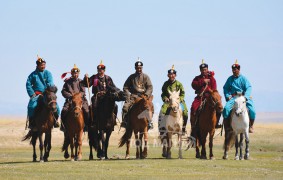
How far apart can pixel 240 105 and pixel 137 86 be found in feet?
12.3

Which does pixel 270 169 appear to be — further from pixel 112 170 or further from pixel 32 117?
pixel 32 117

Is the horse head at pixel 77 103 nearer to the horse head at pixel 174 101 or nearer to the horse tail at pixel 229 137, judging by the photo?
the horse head at pixel 174 101

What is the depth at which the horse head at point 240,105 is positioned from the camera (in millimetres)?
24438

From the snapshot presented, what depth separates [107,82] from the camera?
85.8 feet

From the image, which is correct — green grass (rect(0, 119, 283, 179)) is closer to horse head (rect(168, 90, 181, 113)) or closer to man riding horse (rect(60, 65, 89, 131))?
horse head (rect(168, 90, 181, 113))

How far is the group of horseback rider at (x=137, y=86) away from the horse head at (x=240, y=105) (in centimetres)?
56

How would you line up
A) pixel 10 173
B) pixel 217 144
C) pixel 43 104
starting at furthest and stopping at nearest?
pixel 217 144 → pixel 43 104 → pixel 10 173

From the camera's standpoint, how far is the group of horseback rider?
2536cm

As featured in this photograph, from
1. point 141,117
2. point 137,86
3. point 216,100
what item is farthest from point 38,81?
point 216,100

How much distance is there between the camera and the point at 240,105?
963 inches

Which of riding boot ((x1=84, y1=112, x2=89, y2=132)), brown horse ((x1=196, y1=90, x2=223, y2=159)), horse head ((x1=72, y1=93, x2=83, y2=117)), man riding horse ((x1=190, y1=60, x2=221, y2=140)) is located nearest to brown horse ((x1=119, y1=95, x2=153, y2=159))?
riding boot ((x1=84, y1=112, x2=89, y2=132))

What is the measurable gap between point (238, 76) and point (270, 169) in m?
5.21

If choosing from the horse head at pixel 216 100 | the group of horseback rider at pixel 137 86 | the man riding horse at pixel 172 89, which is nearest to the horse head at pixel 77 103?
the group of horseback rider at pixel 137 86

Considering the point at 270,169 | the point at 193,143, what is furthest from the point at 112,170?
the point at 193,143
